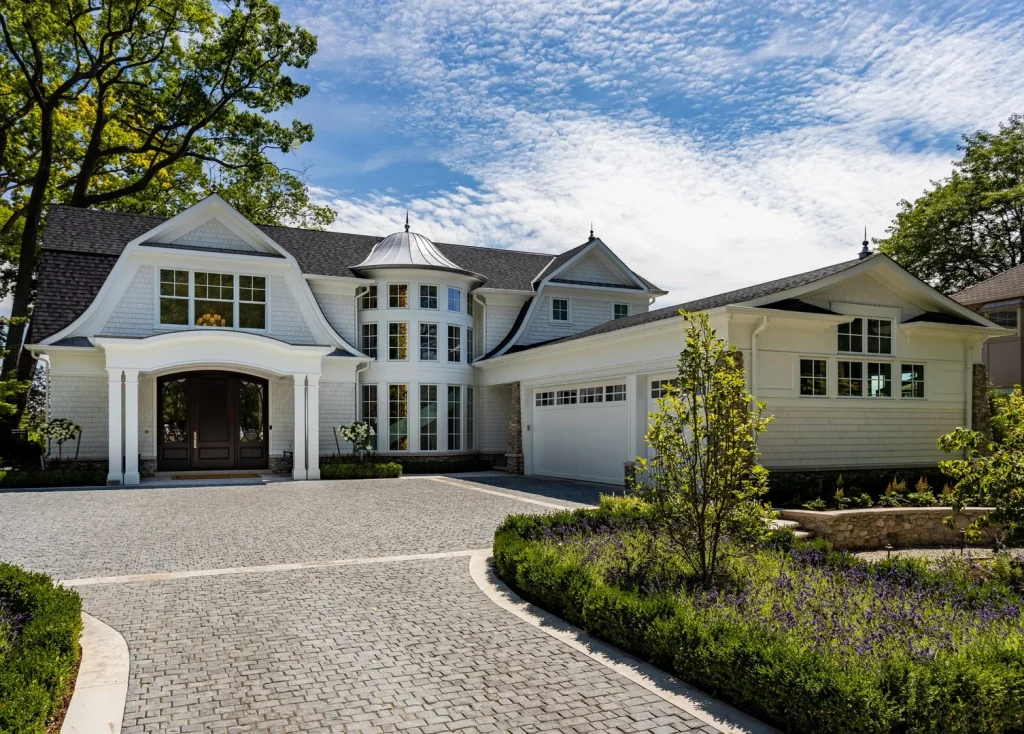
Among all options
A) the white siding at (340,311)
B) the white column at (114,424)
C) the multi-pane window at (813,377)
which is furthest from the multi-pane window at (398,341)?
the multi-pane window at (813,377)

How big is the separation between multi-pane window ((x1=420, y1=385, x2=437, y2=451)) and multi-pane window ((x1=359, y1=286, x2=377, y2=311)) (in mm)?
2986

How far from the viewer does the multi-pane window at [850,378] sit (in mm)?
14211

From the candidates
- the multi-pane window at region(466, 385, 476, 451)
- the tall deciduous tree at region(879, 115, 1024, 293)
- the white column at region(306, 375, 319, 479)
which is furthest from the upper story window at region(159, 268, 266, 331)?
the tall deciduous tree at region(879, 115, 1024, 293)

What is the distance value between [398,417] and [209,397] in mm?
5322

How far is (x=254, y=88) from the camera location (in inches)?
1053

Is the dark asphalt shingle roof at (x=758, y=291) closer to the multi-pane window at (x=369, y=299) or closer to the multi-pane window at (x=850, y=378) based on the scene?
the multi-pane window at (x=850, y=378)

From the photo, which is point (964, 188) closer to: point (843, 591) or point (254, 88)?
point (254, 88)

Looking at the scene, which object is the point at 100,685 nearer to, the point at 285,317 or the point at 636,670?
the point at 636,670

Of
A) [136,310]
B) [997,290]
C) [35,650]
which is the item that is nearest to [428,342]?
[136,310]

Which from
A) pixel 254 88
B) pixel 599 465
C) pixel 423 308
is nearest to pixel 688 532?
pixel 599 465

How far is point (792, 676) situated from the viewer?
4.01 m

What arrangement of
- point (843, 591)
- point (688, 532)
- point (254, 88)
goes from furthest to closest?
point (254, 88) → point (688, 532) → point (843, 591)

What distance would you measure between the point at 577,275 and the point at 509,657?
19.7 m

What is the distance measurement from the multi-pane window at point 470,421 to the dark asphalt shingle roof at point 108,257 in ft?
11.6
